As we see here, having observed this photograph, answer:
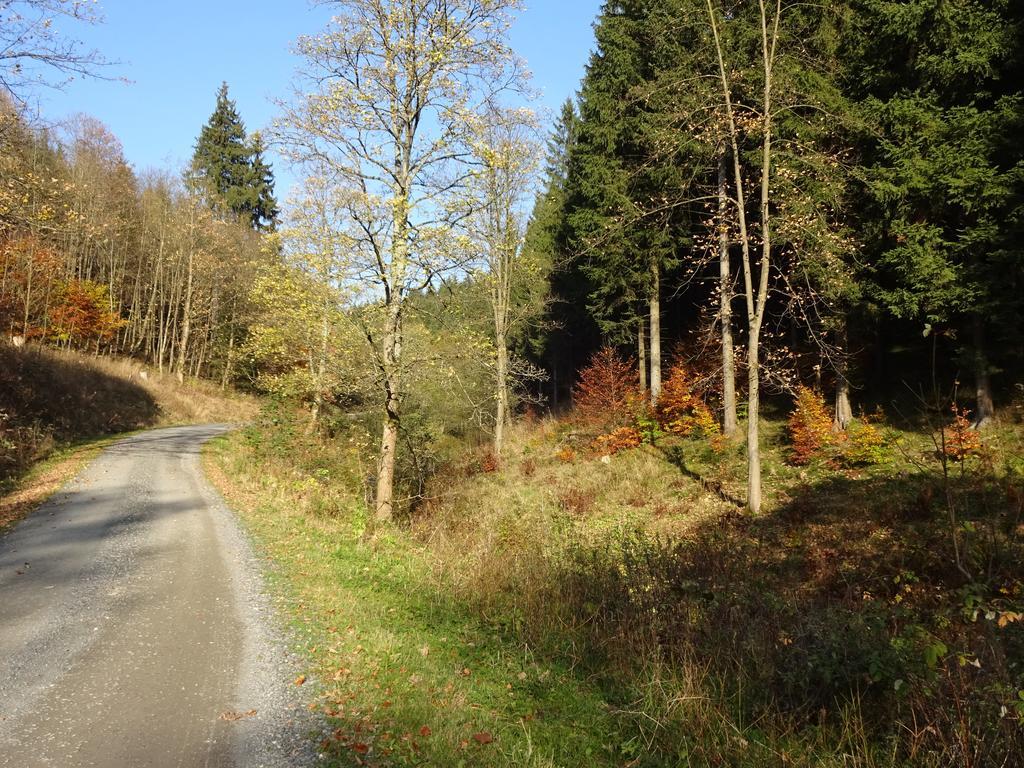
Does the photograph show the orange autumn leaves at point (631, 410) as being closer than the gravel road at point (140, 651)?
No

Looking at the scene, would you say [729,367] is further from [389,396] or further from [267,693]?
[267,693]

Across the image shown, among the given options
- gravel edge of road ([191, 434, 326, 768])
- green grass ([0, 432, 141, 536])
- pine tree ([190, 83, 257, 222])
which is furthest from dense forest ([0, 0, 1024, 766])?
pine tree ([190, 83, 257, 222])

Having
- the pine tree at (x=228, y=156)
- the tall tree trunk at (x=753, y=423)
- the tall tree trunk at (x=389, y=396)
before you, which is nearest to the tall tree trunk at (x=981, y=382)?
the tall tree trunk at (x=753, y=423)

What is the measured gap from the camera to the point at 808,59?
13602 millimetres

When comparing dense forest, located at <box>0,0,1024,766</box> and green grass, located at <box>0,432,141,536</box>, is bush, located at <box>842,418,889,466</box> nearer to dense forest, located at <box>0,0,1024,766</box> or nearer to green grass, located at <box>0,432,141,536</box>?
dense forest, located at <box>0,0,1024,766</box>

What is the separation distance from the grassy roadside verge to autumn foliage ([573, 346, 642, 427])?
1420cm

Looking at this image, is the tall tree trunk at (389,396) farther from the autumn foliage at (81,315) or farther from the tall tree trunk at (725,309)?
the autumn foliage at (81,315)

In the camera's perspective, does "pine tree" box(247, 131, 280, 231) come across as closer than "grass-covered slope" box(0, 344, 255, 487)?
No

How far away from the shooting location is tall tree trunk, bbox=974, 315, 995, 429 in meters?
12.5

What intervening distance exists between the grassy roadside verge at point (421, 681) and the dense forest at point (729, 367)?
1.19 feet

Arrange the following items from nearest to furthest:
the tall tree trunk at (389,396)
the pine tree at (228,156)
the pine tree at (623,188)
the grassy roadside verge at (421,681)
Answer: the grassy roadside verge at (421,681) < the tall tree trunk at (389,396) < the pine tree at (623,188) < the pine tree at (228,156)

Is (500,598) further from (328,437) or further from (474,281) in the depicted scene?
(328,437)

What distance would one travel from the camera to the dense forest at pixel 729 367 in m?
4.34

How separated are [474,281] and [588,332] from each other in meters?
24.1
